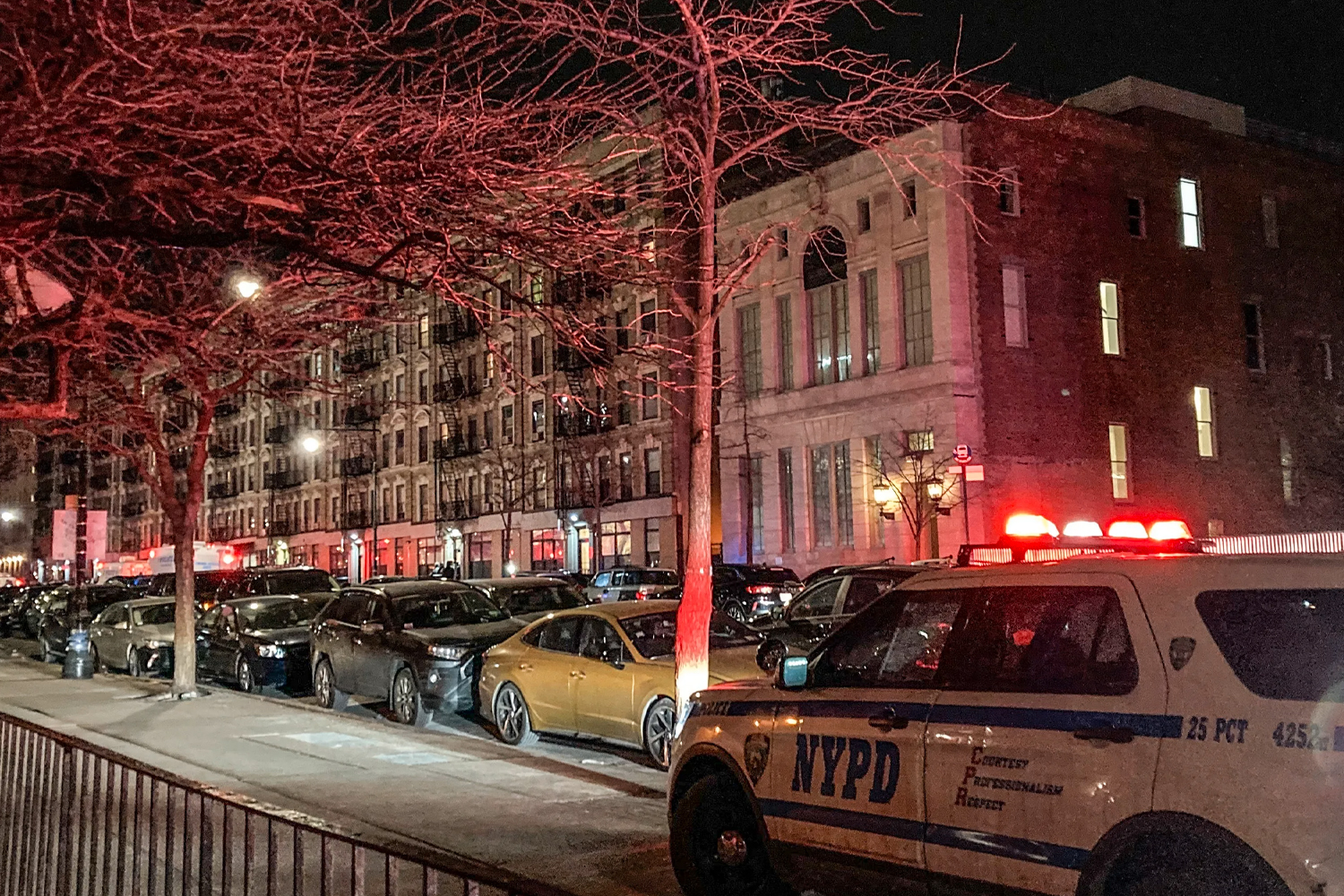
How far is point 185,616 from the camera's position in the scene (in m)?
19.7

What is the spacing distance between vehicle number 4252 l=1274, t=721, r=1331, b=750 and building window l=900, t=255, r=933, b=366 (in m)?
34.0

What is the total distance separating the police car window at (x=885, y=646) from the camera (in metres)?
6.30

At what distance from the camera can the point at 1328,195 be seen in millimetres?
46625

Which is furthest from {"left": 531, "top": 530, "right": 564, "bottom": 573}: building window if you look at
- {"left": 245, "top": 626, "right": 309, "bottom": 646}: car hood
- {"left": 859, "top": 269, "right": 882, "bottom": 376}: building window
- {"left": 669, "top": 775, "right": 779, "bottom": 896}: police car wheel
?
{"left": 669, "top": 775, "right": 779, "bottom": 896}: police car wheel

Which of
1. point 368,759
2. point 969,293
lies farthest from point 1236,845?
point 969,293

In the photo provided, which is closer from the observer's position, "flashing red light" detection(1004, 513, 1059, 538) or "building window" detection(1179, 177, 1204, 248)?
"flashing red light" detection(1004, 513, 1059, 538)

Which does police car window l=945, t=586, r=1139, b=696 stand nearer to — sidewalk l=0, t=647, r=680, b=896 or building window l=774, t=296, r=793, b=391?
sidewalk l=0, t=647, r=680, b=896

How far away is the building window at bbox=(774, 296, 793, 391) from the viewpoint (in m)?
43.3

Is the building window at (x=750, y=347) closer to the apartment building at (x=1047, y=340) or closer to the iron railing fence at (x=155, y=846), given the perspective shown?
the apartment building at (x=1047, y=340)

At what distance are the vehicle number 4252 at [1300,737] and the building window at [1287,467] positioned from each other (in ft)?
145

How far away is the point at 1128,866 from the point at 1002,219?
3546 cm

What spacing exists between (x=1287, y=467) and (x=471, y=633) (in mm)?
37386

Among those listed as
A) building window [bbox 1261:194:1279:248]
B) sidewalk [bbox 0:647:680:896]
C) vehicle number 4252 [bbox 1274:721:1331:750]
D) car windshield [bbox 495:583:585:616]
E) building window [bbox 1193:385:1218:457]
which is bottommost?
sidewalk [bbox 0:647:680:896]

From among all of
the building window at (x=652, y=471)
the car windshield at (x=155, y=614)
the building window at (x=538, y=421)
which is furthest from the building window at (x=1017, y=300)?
the car windshield at (x=155, y=614)
